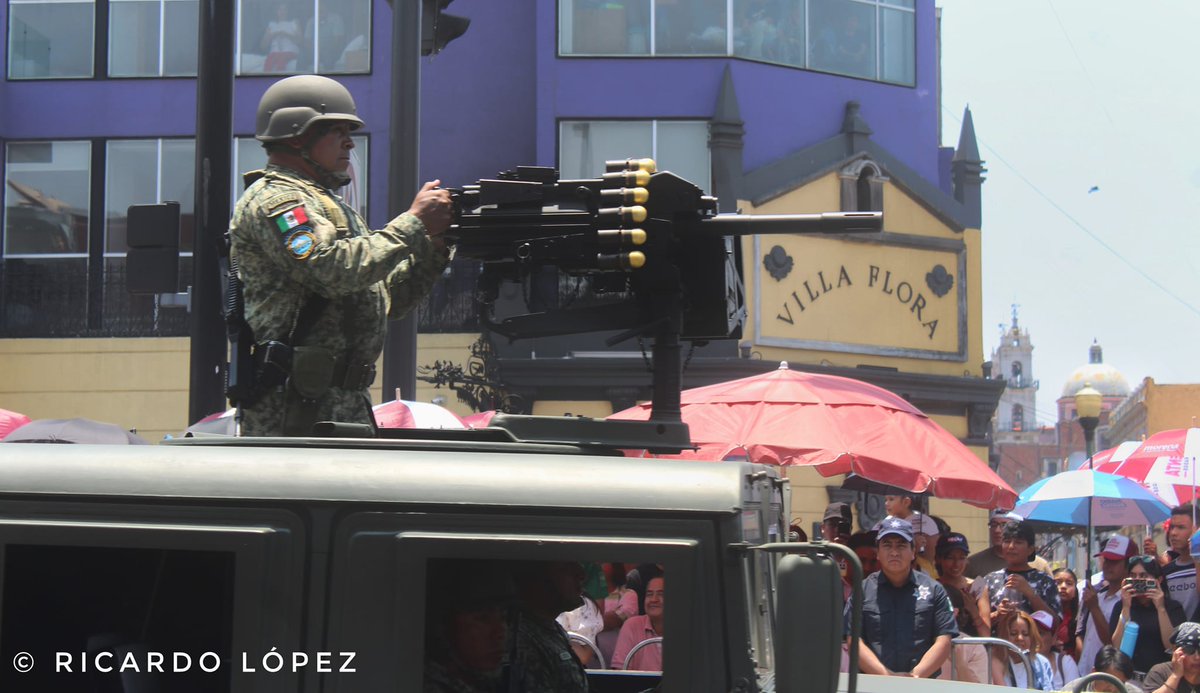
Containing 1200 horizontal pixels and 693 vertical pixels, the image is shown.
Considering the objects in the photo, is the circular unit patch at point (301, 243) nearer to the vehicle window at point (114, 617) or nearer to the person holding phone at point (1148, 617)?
the vehicle window at point (114, 617)

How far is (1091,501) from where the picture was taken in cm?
1347

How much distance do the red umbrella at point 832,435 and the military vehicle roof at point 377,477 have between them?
19.5ft

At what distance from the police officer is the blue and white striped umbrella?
9426mm

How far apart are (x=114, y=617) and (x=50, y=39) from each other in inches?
859

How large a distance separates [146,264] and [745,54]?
14.8 meters

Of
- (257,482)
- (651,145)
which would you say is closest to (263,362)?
(257,482)

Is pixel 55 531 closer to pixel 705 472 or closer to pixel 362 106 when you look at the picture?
pixel 705 472

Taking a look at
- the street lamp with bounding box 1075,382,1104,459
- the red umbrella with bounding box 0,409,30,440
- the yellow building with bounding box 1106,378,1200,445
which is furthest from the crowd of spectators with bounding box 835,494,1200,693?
the yellow building with bounding box 1106,378,1200,445

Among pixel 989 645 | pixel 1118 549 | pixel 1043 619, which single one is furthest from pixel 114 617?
pixel 1118 549

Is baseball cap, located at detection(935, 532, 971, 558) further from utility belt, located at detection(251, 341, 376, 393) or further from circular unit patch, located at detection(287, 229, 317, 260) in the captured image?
circular unit patch, located at detection(287, 229, 317, 260)

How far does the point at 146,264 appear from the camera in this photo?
912cm

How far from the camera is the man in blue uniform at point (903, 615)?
7586mm

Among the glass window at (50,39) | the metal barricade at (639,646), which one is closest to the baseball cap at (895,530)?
the metal barricade at (639,646)

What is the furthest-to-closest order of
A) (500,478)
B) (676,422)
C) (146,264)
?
(146,264)
(676,422)
(500,478)
